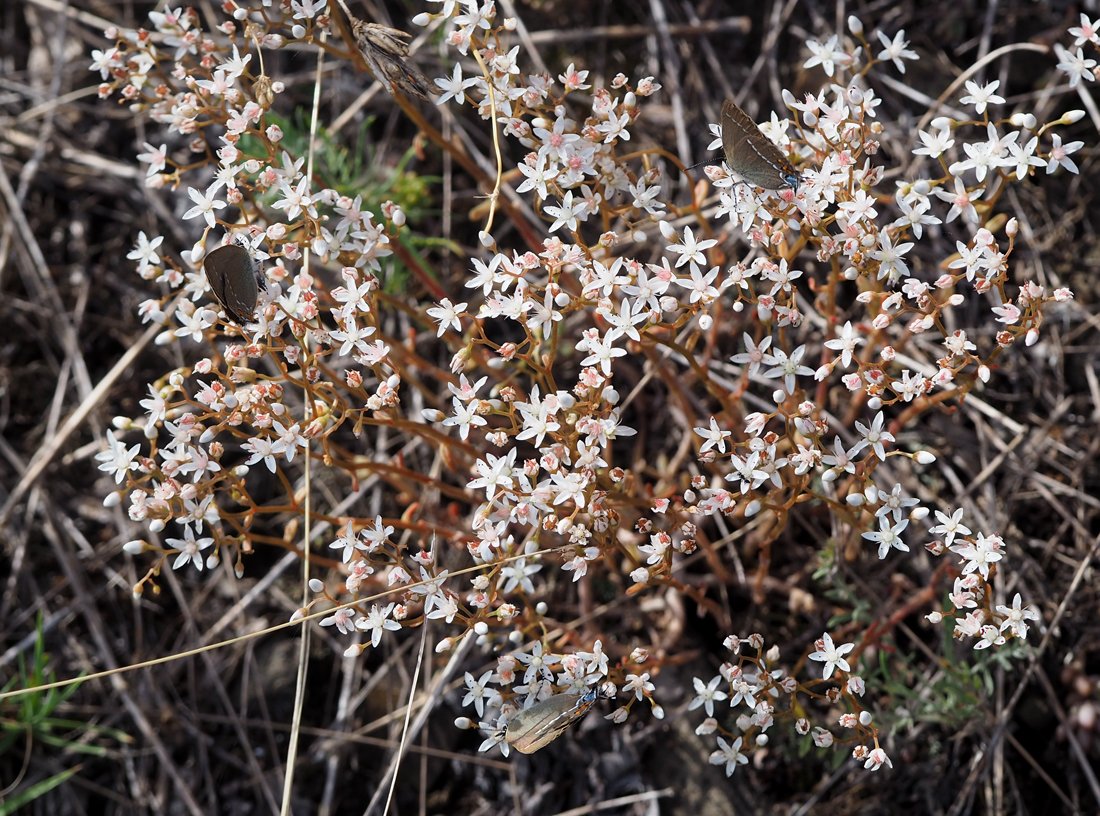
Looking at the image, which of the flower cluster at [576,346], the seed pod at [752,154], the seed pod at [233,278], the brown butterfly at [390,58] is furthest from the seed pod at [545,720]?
the brown butterfly at [390,58]

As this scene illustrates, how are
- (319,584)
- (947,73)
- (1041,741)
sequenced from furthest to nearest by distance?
(947,73)
(1041,741)
(319,584)

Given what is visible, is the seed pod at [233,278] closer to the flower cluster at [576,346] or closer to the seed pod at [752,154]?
the flower cluster at [576,346]

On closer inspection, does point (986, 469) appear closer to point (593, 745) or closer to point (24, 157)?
point (593, 745)

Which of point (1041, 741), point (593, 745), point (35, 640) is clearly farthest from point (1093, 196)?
point (35, 640)

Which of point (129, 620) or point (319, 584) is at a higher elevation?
point (319, 584)

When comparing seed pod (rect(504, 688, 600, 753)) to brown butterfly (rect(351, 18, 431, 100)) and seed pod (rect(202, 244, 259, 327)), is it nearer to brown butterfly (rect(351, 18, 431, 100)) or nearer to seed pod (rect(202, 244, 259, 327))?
seed pod (rect(202, 244, 259, 327))

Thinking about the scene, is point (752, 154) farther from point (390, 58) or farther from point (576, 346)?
point (390, 58)
